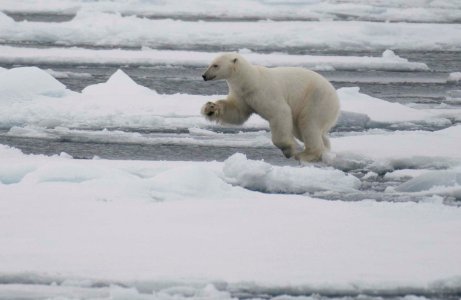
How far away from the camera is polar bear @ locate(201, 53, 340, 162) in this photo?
7.39 metres

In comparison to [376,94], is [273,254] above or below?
below

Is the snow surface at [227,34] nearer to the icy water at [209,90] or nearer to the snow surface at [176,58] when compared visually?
the icy water at [209,90]

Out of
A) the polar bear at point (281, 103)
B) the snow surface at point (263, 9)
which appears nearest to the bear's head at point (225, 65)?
the polar bear at point (281, 103)

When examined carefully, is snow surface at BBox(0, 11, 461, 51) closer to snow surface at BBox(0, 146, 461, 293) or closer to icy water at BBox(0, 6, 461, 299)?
icy water at BBox(0, 6, 461, 299)

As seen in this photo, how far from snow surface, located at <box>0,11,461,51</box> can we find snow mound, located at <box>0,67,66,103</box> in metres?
5.02

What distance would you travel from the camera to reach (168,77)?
12055 mm

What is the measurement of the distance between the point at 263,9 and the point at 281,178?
43.2 ft

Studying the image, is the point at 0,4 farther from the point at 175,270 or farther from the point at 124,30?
the point at 175,270

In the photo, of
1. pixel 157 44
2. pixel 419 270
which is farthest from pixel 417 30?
pixel 419 270

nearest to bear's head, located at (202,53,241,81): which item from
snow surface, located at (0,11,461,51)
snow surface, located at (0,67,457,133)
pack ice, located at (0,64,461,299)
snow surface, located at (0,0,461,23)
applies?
pack ice, located at (0,64,461,299)

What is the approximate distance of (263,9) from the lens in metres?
19.5

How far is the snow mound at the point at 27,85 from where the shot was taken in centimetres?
977

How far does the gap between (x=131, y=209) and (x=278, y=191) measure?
108 cm

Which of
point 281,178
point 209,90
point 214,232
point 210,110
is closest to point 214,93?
point 209,90
